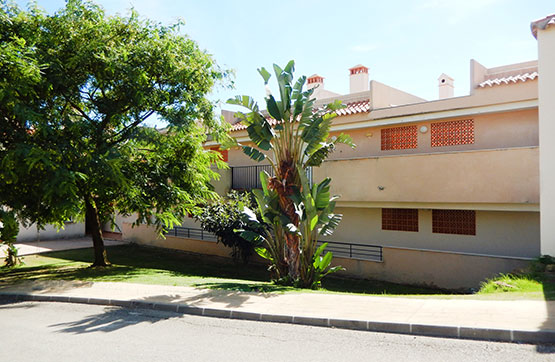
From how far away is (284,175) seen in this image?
11781 mm

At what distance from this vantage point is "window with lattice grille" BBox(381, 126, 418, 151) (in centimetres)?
1656

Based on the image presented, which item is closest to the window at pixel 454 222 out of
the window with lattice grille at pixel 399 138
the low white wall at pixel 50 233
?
the window with lattice grille at pixel 399 138

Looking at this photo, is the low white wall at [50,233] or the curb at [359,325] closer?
the curb at [359,325]

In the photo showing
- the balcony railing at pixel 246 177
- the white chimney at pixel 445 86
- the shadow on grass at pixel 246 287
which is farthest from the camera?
the white chimney at pixel 445 86

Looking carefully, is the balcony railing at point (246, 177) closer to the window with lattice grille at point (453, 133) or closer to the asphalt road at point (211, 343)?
the window with lattice grille at point (453, 133)

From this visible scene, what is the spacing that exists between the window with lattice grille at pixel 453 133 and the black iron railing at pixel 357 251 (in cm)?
443

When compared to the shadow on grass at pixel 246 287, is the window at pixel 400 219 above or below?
above

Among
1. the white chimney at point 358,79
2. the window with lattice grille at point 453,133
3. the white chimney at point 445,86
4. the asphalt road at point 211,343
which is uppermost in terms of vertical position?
the white chimney at point 358,79

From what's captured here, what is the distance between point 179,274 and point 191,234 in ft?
23.9

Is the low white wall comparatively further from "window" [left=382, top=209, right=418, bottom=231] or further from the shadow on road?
the shadow on road

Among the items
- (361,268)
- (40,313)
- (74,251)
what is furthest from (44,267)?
(361,268)

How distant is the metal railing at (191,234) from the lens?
69.6 ft

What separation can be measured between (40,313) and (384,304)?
691 centimetres

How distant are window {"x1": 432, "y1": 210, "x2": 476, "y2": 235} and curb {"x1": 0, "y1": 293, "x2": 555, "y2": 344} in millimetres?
9445
